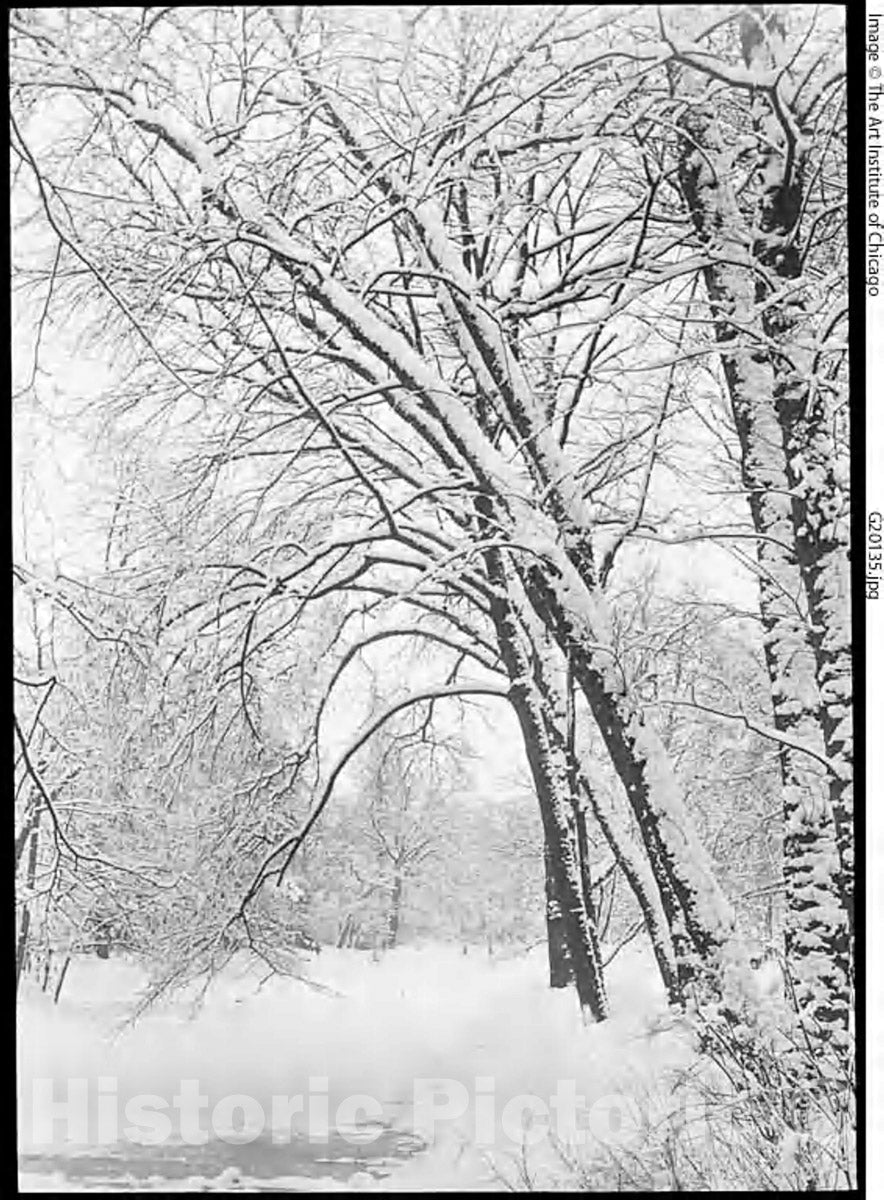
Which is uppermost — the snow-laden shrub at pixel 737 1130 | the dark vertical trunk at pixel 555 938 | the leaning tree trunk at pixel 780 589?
the leaning tree trunk at pixel 780 589

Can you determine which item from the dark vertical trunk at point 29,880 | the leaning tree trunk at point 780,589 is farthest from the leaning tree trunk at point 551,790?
the dark vertical trunk at point 29,880

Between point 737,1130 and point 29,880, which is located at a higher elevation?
point 29,880

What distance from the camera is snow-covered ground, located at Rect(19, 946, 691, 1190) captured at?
209 cm

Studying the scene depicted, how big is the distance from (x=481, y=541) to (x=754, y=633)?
469mm

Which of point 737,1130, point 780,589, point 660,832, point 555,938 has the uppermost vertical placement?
point 780,589

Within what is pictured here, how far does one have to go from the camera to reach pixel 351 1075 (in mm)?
2094

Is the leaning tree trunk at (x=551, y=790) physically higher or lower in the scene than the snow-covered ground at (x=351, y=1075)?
higher

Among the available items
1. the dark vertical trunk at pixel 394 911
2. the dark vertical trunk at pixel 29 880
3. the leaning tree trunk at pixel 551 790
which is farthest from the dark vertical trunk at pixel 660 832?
the dark vertical trunk at pixel 29 880

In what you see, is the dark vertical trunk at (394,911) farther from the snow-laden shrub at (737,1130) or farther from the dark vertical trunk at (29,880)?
the dark vertical trunk at (29,880)

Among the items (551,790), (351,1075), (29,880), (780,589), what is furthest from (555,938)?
(29,880)

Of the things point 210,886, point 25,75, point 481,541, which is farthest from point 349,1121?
point 25,75

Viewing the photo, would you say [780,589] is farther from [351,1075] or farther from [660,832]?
[351,1075]

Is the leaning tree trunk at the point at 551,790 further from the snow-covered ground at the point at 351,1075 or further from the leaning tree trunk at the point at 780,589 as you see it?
the leaning tree trunk at the point at 780,589

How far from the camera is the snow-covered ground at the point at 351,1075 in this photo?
2090 mm
